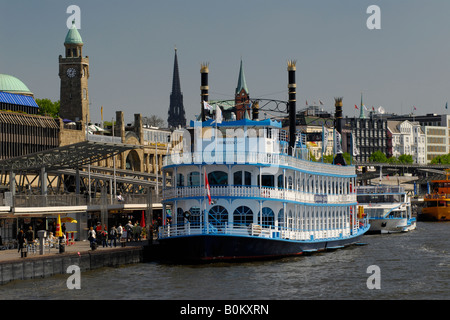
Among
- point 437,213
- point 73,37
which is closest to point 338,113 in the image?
point 437,213

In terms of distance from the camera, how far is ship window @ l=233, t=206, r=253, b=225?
54.1 m

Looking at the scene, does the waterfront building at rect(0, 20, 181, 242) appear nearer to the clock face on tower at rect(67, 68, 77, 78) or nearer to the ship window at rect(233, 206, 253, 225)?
the clock face on tower at rect(67, 68, 77, 78)

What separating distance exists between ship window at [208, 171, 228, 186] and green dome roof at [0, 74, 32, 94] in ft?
302

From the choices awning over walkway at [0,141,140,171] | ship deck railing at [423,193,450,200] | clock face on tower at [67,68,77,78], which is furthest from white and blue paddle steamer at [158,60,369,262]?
clock face on tower at [67,68,77,78]

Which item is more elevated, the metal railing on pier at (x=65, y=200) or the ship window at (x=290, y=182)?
the ship window at (x=290, y=182)

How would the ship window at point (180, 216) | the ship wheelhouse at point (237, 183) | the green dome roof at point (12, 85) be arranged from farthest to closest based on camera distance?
the green dome roof at point (12, 85) < the ship window at point (180, 216) < the ship wheelhouse at point (237, 183)

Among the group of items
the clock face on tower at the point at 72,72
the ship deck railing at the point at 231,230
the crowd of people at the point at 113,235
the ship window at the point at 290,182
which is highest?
the clock face on tower at the point at 72,72

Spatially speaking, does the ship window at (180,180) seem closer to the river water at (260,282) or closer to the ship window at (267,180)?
the ship window at (267,180)

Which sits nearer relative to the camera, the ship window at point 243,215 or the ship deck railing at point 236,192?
the ship deck railing at point 236,192

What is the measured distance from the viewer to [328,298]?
40969 mm

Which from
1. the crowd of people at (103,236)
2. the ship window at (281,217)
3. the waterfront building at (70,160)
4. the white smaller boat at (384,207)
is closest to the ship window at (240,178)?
the ship window at (281,217)

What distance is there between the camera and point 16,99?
437ft

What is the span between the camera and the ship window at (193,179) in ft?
180
